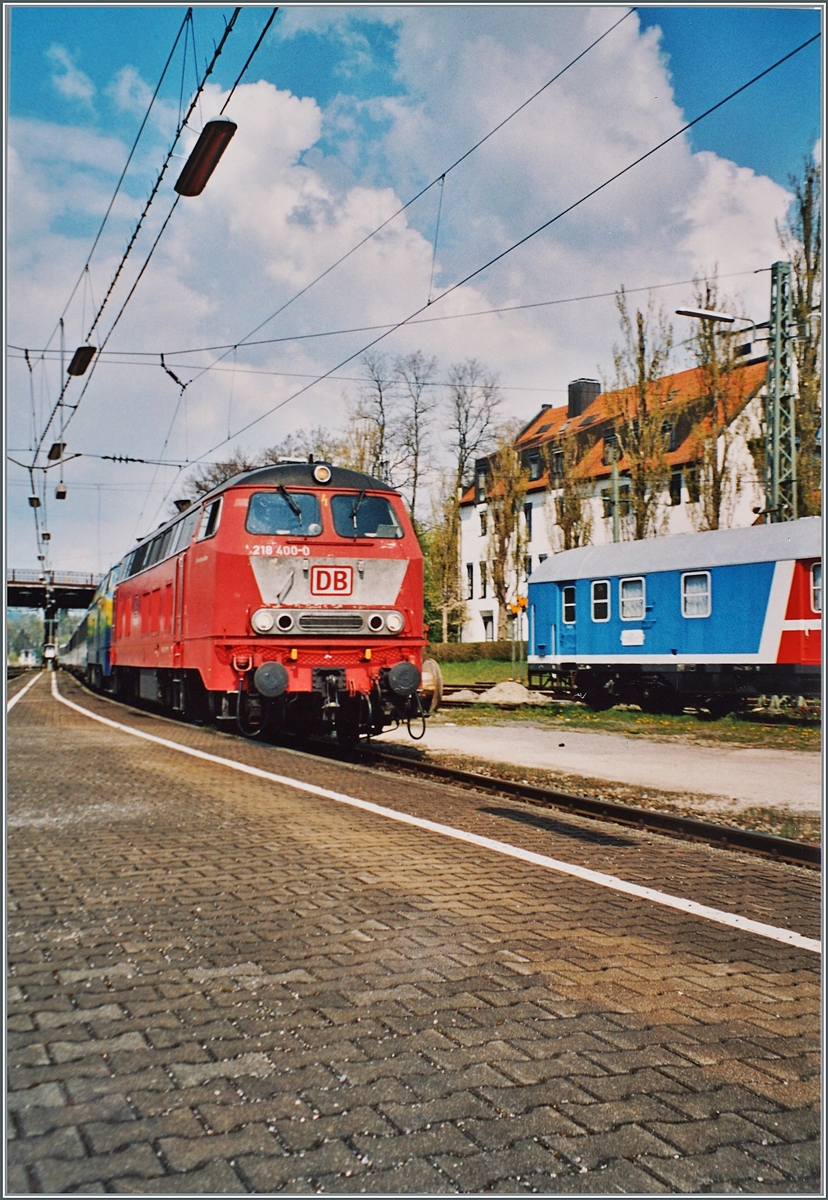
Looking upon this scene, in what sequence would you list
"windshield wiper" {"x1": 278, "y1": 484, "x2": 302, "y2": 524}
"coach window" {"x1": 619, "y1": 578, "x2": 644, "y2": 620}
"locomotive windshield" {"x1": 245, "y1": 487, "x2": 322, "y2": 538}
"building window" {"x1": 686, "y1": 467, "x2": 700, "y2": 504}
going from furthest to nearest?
"coach window" {"x1": 619, "y1": 578, "x2": 644, "y2": 620} → "building window" {"x1": 686, "y1": 467, "x2": 700, "y2": 504} → "windshield wiper" {"x1": 278, "y1": 484, "x2": 302, "y2": 524} → "locomotive windshield" {"x1": 245, "y1": 487, "x2": 322, "y2": 538}

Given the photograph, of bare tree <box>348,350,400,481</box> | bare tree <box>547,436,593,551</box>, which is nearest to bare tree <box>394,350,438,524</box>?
bare tree <box>348,350,400,481</box>

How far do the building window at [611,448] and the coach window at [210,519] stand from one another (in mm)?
13335

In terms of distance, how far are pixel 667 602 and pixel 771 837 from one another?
14.1m

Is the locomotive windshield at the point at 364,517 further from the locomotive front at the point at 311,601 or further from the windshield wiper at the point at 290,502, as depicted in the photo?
the windshield wiper at the point at 290,502

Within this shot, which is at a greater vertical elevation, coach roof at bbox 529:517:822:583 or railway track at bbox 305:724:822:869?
coach roof at bbox 529:517:822:583

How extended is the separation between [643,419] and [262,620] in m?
14.3

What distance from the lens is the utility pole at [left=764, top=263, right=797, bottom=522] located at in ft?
42.1

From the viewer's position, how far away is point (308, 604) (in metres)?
11.6

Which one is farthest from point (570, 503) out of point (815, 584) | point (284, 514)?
point (284, 514)

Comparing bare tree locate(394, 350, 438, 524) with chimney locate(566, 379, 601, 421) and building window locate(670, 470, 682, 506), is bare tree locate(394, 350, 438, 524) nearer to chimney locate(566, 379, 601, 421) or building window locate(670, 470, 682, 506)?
chimney locate(566, 379, 601, 421)

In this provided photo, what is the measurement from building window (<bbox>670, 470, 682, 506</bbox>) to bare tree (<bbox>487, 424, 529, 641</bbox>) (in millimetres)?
3510

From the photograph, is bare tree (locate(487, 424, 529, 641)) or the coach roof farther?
bare tree (locate(487, 424, 529, 641))

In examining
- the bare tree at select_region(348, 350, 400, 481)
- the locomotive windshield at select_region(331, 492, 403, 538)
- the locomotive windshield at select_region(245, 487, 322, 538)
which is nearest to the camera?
the locomotive windshield at select_region(245, 487, 322, 538)

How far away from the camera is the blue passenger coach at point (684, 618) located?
1816 centimetres
